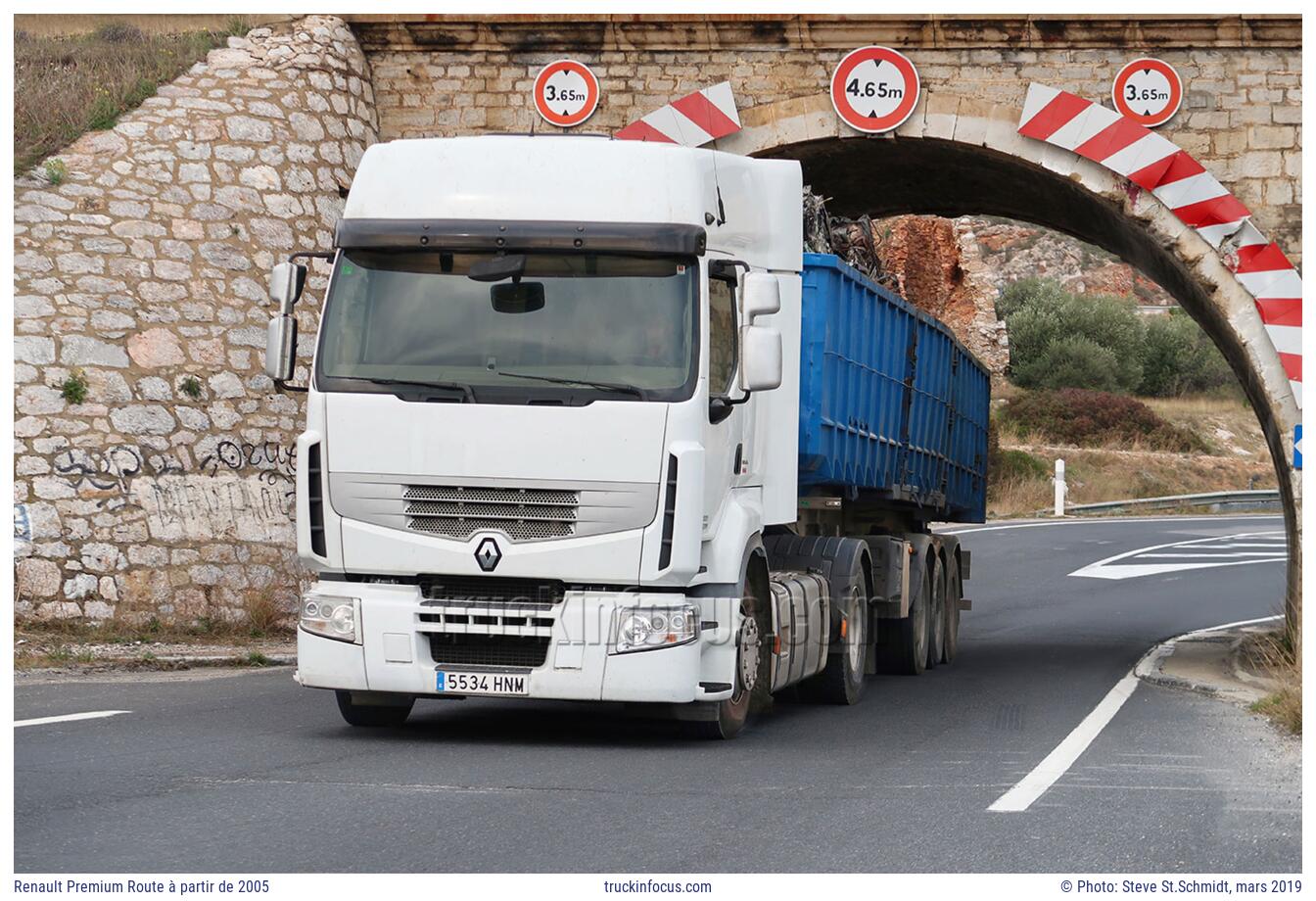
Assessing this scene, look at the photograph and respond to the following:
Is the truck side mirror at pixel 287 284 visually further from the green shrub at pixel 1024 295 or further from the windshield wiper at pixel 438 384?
the green shrub at pixel 1024 295

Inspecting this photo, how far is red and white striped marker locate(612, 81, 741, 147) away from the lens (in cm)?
1678

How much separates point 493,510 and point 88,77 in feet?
29.6

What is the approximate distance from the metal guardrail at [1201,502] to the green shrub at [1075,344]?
1566 centimetres

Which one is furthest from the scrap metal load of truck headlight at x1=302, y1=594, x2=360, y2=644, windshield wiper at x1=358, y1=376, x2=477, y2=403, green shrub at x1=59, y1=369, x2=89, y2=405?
green shrub at x1=59, y1=369, x2=89, y2=405

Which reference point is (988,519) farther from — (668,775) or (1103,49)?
(668,775)

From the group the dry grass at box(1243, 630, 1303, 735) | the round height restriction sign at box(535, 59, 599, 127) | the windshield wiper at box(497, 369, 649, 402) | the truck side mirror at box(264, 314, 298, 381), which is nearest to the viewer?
the windshield wiper at box(497, 369, 649, 402)

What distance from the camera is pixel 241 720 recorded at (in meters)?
10.6

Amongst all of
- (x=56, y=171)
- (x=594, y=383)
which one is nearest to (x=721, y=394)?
(x=594, y=383)

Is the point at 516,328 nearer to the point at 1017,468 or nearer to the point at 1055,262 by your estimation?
the point at 1017,468

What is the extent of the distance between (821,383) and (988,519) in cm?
2817

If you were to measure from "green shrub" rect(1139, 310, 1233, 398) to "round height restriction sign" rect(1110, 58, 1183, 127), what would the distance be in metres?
49.2

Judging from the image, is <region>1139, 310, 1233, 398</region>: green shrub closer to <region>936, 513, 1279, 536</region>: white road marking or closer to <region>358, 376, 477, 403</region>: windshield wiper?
<region>936, 513, 1279, 536</region>: white road marking

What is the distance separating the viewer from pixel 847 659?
12758mm

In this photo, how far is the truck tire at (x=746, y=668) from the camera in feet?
33.5
